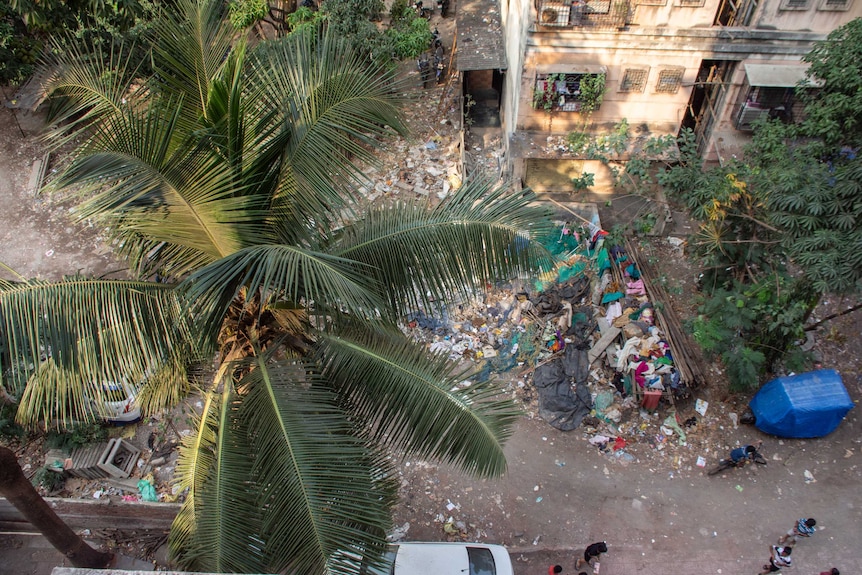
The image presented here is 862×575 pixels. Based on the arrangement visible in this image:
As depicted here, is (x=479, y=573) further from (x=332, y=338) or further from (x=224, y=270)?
(x=224, y=270)

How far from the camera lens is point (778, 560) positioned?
7.31 m

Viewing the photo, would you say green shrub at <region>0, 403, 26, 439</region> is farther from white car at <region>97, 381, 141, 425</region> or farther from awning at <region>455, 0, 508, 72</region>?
awning at <region>455, 0, 508, 72</region>

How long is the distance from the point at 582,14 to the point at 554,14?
1.71 feet

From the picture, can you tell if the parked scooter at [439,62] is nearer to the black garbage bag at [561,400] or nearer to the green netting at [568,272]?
the green netting at [568,272]

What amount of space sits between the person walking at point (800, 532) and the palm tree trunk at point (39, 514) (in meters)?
8.66

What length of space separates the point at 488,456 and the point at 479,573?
133 inches

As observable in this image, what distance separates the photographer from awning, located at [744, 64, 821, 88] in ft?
36.4

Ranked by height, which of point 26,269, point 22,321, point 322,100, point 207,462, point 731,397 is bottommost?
point 731,397

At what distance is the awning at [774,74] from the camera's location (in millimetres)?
11086

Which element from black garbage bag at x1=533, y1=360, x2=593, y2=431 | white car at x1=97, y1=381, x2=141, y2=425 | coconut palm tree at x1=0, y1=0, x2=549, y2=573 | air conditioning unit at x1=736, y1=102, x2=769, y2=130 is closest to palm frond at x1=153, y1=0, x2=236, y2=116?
coconut palm tree at x1=0, y1=0, x2=549, y2=573

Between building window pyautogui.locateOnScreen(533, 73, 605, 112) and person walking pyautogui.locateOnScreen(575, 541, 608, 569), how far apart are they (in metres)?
8.40

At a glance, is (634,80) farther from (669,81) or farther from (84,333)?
(84,333)

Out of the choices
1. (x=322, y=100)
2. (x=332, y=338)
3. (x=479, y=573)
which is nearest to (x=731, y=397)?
(x=479, y=573)

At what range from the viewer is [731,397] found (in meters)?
9.21
